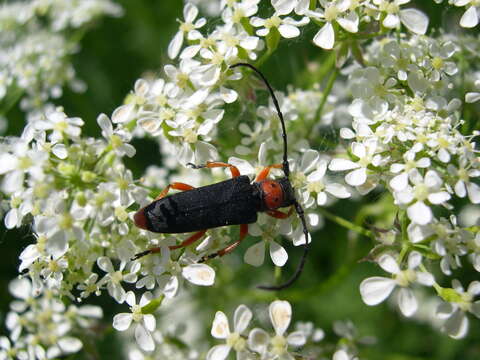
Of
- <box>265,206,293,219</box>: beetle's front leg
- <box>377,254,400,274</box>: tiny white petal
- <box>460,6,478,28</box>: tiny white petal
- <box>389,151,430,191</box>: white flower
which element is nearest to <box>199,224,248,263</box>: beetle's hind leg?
<box>265,206,293,219</box>: beetle's front leg

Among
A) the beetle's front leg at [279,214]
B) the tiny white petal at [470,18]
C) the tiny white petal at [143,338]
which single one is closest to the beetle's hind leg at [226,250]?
the beetle's front leg at [279,214]

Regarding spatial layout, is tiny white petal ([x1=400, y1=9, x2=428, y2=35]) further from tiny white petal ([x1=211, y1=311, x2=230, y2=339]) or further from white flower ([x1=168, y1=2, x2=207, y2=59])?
tiny white petal ([x1=211, y1=311, x2=230, y2=339])

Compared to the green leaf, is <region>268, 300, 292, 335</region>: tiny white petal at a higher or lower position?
lower

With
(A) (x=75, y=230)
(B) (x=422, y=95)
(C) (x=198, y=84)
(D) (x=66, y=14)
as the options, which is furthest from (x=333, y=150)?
(D) (x=66, y=14)

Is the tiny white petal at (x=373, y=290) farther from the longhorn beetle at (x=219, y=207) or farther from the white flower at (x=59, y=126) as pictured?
the white flower at (x=59, y=126)

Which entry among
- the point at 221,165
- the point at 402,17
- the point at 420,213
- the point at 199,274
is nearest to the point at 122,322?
the point at 199,274

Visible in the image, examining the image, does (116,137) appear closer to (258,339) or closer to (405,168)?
(258,339)

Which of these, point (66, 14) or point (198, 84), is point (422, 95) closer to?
point (198, 84)
